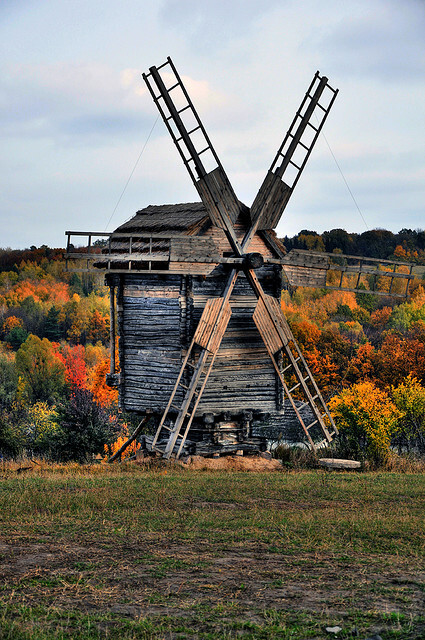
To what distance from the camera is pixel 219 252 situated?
22953mm

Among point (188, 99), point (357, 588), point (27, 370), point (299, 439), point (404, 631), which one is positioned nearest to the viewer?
point (404, 631)

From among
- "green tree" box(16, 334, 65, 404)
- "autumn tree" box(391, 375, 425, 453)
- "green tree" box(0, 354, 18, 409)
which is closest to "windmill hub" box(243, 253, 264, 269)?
"autumn tree" box(391, 375, 425, 453)

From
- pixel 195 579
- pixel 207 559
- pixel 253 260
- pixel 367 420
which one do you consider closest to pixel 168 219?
pixel 253 260

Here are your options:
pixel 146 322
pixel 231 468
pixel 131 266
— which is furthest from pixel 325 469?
pixel 131 266

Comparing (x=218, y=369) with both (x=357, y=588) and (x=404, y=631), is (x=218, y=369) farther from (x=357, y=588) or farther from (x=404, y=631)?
(x=404, y=631)

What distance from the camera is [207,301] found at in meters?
22.2

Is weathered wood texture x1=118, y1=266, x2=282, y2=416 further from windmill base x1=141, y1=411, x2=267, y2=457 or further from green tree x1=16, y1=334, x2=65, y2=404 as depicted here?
green tree x1=16, y1=334, x2=65, y2=404

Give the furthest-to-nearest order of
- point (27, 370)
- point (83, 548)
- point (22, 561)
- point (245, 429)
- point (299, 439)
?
point (27, 370) → point (299, 439) → point (245, 429) → point (83, 548) → point (22, 561)

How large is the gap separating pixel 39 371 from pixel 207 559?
82.9 metres

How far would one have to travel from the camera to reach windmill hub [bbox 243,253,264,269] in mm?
22609

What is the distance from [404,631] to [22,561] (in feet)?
18.0

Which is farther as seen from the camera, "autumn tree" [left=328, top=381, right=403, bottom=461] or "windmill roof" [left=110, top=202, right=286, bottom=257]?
"autumn tree" [left=328, top=381, right=403, bottom=461]

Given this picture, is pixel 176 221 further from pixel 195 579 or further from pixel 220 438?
pixel 195 579

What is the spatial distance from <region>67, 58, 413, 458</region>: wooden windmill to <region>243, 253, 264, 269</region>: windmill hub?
0.10 ft
